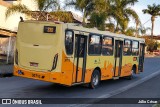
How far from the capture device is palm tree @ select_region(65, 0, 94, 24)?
31969 mm

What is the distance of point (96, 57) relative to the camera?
16.2 meters

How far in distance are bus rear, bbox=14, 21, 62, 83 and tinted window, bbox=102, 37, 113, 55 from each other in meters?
3.86

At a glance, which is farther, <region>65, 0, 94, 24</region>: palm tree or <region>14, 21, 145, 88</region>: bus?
<region>65, 0, 94, 24</region>: palm tree

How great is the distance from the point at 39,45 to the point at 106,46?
4.48 meters

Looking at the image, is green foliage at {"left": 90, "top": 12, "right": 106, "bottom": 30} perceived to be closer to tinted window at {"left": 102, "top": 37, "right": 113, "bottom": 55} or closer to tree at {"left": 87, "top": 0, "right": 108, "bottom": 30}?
tree at {"left": 87, "top": 0, "right": 108, "bottom": 30}

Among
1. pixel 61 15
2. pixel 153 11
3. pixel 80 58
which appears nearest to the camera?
pixel 80 58

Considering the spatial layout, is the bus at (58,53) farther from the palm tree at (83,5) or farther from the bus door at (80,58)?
the palm tree at (83,5)

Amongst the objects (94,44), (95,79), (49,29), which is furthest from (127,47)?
(49,29)

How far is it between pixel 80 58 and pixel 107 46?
3054mm

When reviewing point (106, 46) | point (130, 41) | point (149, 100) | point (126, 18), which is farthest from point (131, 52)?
point (126, 18)

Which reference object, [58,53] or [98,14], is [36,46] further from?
[98,14]

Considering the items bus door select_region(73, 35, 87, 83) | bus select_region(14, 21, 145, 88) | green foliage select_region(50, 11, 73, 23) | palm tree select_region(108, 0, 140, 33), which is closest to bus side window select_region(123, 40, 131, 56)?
bus select_region(14, 21, 145, 88)

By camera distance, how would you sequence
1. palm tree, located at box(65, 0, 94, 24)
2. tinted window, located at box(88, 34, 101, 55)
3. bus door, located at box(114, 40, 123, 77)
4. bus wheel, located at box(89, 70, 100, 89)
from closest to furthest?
tinted window, located at box(88, 34, 101, 55) → bus wheel, located at box(89, 70, 100, 89) → bus door, located at box(114, 40, 123, 77) → palm tree, located at box(65, 0, 94, 24)

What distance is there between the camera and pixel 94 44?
1590cm
